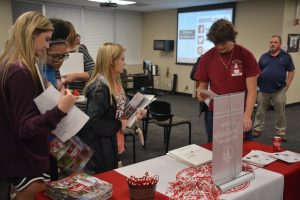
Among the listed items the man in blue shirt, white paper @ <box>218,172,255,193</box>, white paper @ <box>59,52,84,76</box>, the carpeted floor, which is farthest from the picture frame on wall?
white paper @ <box>218,172,255,193</box>

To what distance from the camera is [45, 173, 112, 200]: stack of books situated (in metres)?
1.16

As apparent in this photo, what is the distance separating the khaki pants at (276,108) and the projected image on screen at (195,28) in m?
2.94

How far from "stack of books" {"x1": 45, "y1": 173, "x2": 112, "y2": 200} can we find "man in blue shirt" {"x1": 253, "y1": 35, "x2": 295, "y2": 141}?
390 centimetres

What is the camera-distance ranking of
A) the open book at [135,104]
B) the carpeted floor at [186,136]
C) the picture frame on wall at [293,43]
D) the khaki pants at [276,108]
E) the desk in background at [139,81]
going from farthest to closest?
the desk in background at [139,81] < the picture frame on wall at [293,43] < the khaki pants at [276,108] < the carpeted floor at [186,136] < the open book at [135,104]

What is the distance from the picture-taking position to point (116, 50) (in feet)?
6.29

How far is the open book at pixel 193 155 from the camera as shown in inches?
62.8

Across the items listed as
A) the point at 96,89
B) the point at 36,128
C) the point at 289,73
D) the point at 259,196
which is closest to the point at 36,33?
the point at 36,128

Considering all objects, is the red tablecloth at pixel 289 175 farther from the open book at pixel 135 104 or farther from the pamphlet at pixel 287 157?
the open book at pixel 135 104

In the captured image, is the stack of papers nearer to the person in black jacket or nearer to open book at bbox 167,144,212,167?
open book at bbox 167,144,212,167

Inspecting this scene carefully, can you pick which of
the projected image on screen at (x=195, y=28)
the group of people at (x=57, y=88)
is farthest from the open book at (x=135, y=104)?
the projected image on screen at (x=195, y=28)

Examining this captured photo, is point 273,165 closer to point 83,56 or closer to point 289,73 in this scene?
point 83,56

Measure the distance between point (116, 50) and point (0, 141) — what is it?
970mm

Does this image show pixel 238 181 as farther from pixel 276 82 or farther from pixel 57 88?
pixel 276 82

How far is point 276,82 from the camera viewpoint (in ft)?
15.0
